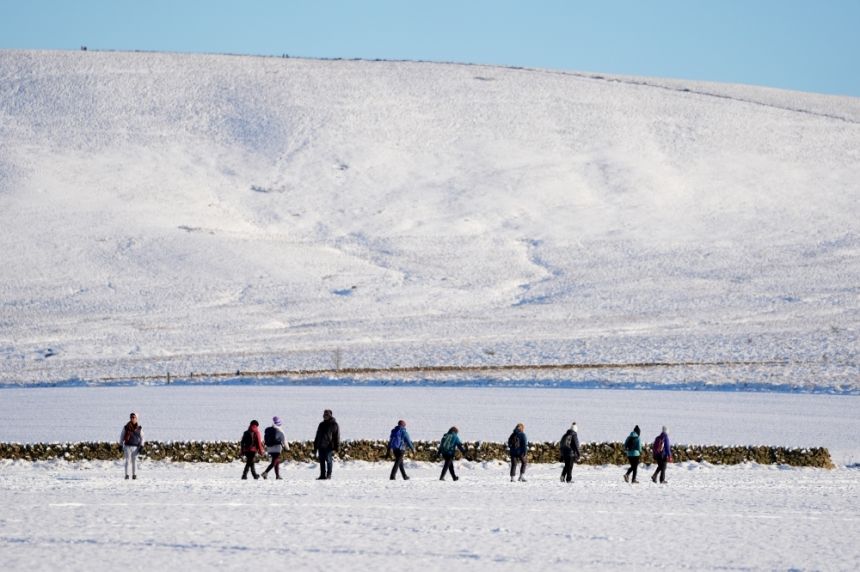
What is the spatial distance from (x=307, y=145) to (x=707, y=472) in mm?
70459

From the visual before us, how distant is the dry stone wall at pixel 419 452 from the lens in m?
23.0

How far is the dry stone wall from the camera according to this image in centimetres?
2302

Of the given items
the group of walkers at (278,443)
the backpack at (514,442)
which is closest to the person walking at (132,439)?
the group of walkers at (278,443)

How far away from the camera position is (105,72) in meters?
102

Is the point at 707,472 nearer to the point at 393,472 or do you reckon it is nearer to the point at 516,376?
the point at 393,472

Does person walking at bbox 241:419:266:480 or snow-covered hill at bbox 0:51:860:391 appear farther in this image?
snow-covered hill at bbox 0:51:860:391

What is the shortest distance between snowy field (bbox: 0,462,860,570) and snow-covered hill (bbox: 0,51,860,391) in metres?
21.4

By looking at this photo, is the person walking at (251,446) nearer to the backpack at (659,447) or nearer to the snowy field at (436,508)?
the snowy field at (436,508)

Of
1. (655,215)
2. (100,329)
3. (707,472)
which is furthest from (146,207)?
(707,472)

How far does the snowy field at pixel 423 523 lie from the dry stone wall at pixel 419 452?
5.48 ft

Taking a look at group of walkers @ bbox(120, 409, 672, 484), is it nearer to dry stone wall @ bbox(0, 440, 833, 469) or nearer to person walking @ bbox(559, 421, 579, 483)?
person walking @ bbox(559, 421, 579, 483)

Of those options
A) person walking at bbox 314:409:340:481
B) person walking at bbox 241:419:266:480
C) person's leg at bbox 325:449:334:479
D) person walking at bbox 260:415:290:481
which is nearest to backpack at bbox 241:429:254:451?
person walking at bbox 241:419:266:480

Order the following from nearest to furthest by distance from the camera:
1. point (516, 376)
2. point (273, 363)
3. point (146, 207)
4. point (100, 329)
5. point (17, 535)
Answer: point (17, 535) → point (516, 376) → point (273, 363) → point (100, 329) → point (146, 207)

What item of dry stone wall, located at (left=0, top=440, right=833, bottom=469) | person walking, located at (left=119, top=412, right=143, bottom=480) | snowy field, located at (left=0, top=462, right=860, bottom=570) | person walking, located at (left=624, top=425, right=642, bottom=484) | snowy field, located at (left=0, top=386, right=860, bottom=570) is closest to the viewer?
snowy field, located at (left=0, top=462, right=860, bottom=570)
